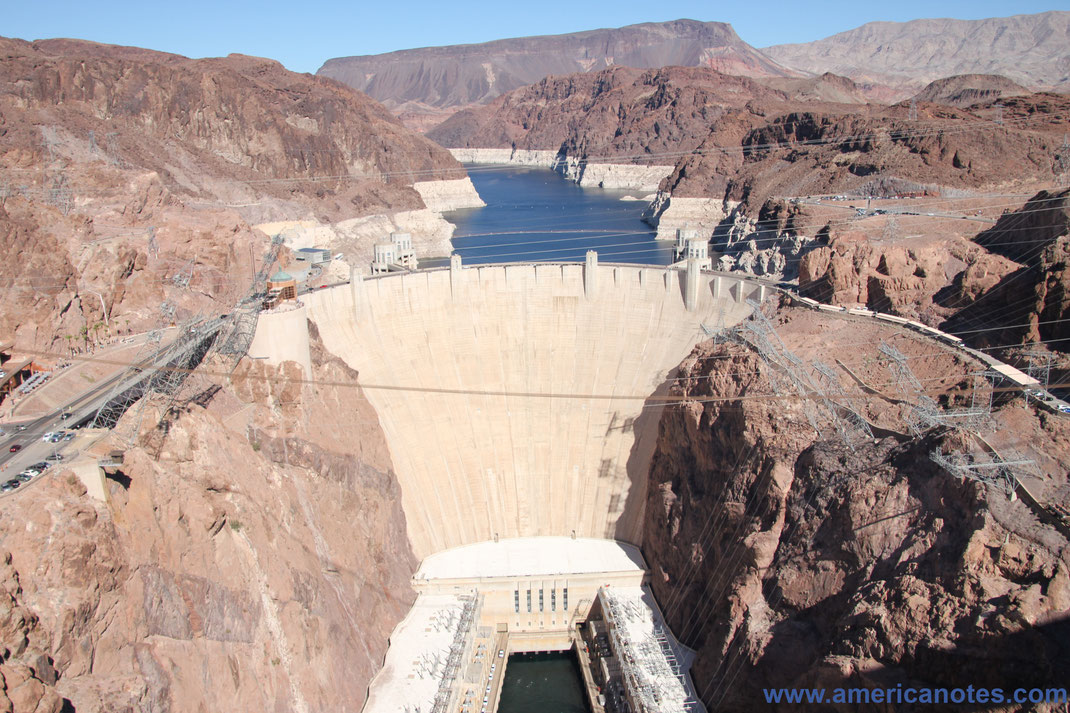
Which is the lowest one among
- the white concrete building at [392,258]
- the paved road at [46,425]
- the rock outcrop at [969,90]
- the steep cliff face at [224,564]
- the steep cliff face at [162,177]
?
the steep cliff face at [224,564]

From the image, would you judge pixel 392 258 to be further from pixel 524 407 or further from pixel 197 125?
pixel 197 125

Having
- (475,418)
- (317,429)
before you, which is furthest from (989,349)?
(317,429)

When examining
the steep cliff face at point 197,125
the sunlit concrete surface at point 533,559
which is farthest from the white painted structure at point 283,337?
the steep cliff face at point 197,125

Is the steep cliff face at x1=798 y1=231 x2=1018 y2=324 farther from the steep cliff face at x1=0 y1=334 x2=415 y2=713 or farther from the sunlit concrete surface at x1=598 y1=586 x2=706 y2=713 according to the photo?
the steep cliff face at x1=0 y1=334 x2=415 y2=713

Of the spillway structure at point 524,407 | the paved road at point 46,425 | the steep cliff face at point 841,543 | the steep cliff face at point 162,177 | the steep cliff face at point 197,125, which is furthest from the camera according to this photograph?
the steep cliff face at point 197,125

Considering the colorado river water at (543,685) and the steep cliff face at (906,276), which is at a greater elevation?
the steep cliff face at (906,276)

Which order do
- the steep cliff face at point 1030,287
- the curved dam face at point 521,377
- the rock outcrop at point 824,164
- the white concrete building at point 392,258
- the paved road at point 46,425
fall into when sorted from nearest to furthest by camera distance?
the paved road at point 46,425 → the steep cliff face at point 1030,287 → the curved dam face at point 521,377 → the white concrete building at point 392,258 → the rock outcrop at point 824,164

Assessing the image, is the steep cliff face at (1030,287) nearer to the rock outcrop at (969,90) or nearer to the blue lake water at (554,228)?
the blue lake water at (554,228)
